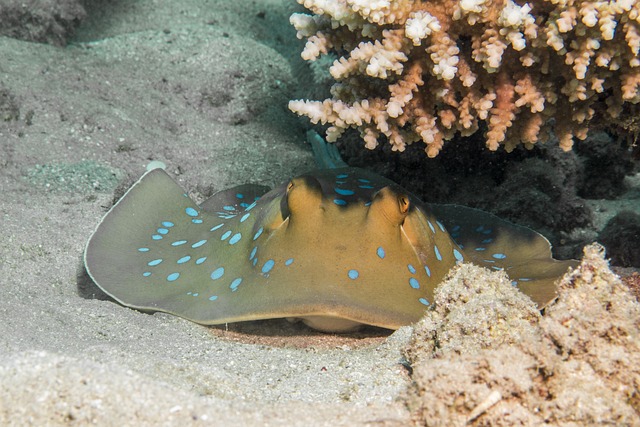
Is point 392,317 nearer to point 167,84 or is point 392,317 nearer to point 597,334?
point 597,334

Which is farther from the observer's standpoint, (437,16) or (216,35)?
(216,35)

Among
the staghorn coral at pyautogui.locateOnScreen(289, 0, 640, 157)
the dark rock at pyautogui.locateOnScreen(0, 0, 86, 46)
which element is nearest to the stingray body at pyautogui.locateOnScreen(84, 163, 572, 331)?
the staghorn coral at pyautogui.locateOnScreen(289, 0, 640, 157)

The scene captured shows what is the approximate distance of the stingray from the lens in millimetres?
3299

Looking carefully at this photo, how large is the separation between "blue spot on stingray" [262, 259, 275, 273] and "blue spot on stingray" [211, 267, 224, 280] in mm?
433

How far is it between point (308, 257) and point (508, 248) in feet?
7.57

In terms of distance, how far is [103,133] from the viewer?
21.6 ft

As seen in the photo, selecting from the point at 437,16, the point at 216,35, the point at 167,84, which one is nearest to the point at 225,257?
the point at 437,16

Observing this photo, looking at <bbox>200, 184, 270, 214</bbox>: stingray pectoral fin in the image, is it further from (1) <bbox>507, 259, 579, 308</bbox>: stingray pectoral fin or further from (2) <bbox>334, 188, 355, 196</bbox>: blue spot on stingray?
(1) <bbox>507, 259, 579, 308</bbox>: stingray pectoral fin

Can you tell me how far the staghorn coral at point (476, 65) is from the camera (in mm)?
3229

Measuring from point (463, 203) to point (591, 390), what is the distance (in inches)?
163

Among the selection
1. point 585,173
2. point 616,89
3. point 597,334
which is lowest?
point 585,173

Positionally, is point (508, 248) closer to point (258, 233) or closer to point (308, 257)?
point (308, 257)

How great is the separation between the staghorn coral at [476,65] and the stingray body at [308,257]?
632mm

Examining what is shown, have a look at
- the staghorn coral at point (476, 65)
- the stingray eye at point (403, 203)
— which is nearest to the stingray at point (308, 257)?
the stingray eye at point (403, 203)
